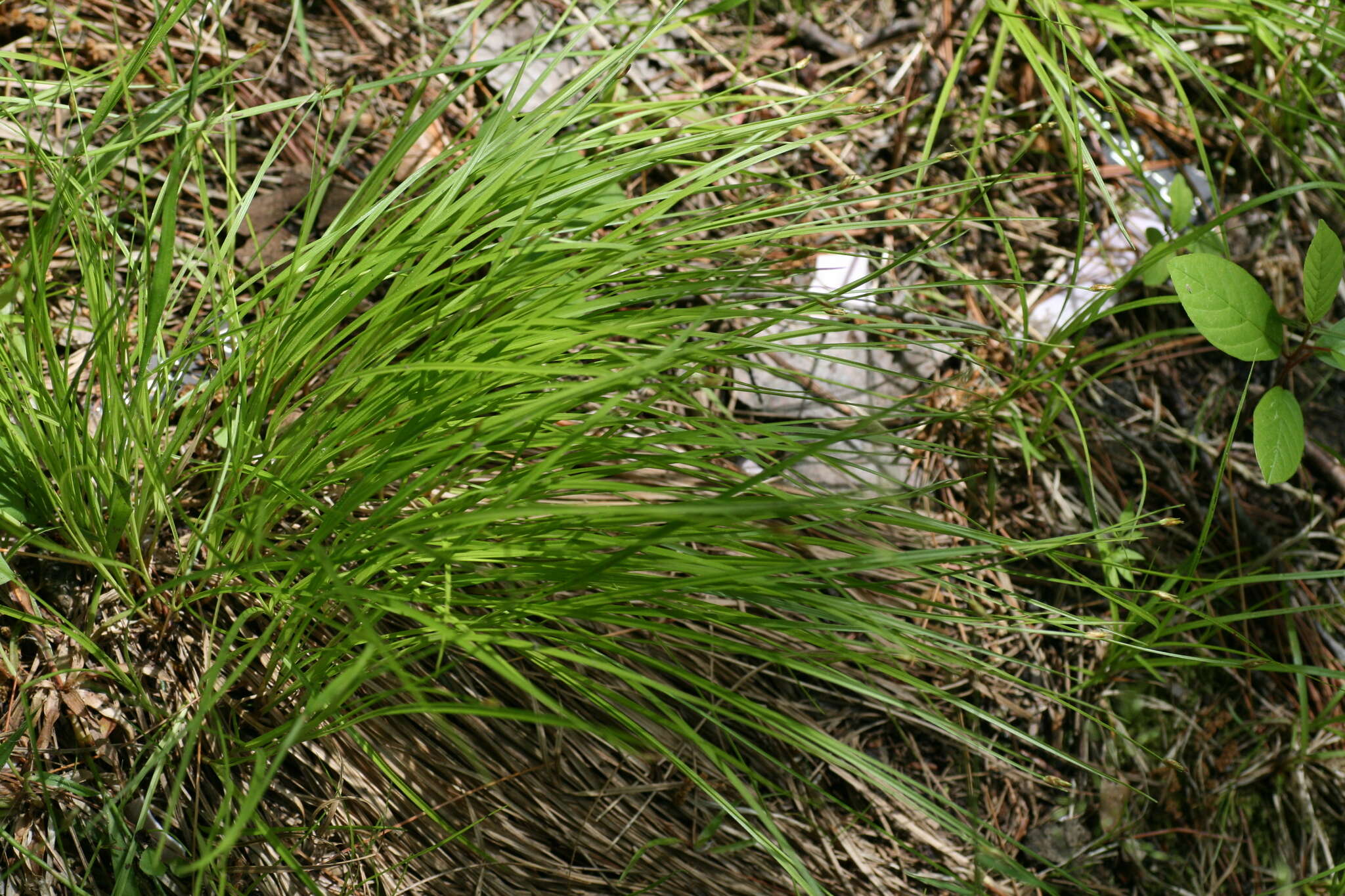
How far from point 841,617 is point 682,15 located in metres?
1.36

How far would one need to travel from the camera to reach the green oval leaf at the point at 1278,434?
4.21 feet

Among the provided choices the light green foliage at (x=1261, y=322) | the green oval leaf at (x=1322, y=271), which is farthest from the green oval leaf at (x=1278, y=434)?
the green oval leaf at (x=1322, y=271)

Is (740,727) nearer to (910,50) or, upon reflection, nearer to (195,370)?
(195,370)

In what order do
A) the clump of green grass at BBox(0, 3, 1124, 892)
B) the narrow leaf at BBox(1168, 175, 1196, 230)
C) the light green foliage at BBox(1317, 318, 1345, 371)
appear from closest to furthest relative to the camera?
the clump of green grass at BBox(0, 3, 1124, 892)
the light green foliage at BBox(1317, 318, 1345, 371)
the narrow leaf at BBox(1168, 175, 1196, 230)

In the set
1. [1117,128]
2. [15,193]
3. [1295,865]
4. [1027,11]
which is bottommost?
[1295,865]

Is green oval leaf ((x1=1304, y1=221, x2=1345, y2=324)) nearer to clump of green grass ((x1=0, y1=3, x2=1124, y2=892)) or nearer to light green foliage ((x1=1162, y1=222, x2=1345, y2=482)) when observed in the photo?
light green foliage ((x1=1162, y1=222, x2=1345, y2=482))

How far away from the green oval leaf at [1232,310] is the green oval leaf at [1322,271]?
7cm

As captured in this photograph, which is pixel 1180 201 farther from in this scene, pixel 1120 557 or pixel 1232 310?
pixel 1120 557

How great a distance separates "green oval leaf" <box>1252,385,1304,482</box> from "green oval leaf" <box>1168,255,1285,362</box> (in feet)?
0.22

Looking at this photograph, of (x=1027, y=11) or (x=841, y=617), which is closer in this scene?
(x=841, y=617)

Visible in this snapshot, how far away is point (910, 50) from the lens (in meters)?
1.93

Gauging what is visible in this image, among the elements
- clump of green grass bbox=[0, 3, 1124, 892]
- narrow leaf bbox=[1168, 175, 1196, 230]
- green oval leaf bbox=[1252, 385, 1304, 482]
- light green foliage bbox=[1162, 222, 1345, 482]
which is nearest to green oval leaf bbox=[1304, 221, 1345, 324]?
light green foliage bbox=[1162, 222, 1345, 482]

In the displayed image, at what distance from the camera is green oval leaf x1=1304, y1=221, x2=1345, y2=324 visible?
130 centimetres

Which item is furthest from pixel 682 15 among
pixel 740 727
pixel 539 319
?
pixel 740 727
